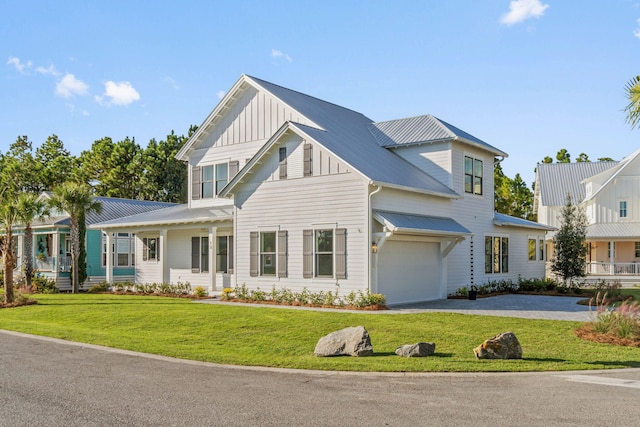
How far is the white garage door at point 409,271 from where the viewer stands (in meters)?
21.4

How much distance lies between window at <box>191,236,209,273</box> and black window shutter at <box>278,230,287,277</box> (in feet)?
22.1

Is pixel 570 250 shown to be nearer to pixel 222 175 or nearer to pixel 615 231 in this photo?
pixel 222 175

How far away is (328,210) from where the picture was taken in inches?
840

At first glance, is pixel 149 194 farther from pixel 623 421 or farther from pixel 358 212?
pixel 623 421

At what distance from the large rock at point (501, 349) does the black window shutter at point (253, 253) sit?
41.7 ft

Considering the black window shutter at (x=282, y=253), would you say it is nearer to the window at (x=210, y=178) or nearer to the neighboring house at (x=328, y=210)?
the neighboring house at (x=328, y=210)

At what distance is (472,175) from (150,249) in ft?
53.8

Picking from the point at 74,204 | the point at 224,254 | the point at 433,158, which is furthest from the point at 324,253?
the point at 74,204

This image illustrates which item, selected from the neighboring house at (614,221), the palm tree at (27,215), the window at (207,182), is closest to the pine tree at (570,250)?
the neighboring house at (614,221)

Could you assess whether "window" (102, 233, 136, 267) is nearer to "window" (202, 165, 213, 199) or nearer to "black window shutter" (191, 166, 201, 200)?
"black window shutter" (191, 166, 201, 200)

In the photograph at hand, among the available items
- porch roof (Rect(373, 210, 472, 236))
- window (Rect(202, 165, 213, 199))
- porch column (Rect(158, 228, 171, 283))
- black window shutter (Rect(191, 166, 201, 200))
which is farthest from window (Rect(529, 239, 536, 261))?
porch column (Rect(158, 228, 171, 283))

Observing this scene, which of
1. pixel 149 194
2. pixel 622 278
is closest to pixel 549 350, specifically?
pixel 622 278

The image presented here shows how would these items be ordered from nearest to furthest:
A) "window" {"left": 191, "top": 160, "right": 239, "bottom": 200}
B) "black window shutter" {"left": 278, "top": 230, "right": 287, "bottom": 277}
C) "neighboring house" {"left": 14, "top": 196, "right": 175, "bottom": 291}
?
"black window shutter" {"left": 278, "top": 230, "right": 287, "bottom": 277} → "window" {"left": 191, "top": 160, "right": 239, "bottom": 200} → "neighboring house" {"left": 14, "top": 196, "right": 175, "bottom": 291}

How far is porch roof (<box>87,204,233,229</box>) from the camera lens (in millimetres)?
25961
